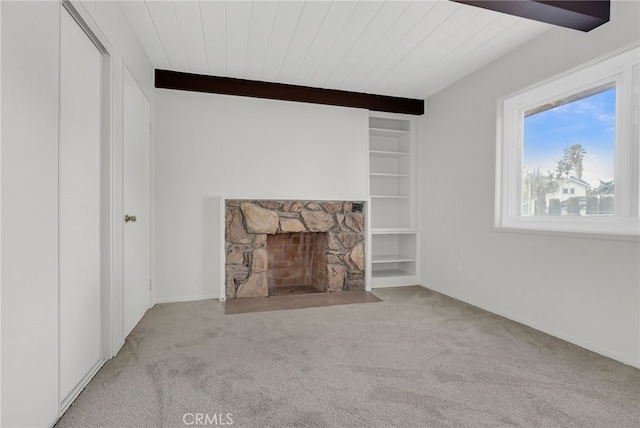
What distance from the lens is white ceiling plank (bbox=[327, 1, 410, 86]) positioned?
2273 millimetres

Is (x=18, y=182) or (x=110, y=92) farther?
(x=110, y=92)

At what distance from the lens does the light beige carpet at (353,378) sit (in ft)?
5.03

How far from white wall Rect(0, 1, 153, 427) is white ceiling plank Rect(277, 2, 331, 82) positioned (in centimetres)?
148

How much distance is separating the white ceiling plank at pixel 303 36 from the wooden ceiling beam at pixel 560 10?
0.92 meters

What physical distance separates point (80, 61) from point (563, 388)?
315cm

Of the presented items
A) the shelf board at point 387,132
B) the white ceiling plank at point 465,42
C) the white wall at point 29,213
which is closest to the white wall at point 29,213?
the white wall at point 29,213

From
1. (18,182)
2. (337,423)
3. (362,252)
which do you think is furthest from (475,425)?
(362,252)

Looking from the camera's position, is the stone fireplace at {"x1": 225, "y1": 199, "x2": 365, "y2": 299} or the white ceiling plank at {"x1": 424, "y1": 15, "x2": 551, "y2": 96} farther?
the stone fireplace at {"x1": 225, "y1": 199, "x2": 365, "y2": 299}

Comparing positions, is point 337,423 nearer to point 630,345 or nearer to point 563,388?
point 563,388

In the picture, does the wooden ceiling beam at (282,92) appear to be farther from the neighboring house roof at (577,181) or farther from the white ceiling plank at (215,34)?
the neighboring house roof at (577,181)

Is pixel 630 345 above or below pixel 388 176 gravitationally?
below

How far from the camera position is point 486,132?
3.20 meters

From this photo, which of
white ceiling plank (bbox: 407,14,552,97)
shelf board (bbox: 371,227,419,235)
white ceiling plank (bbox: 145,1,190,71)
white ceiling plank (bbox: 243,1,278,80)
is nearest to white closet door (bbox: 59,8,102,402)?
white ceiling plank (bbox: 145,1,190,71)

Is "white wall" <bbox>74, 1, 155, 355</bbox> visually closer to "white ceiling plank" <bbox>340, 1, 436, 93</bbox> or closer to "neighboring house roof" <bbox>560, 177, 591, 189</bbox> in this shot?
"white ceiling plank" <bbox>340, 1, 436, 93</bbox>
